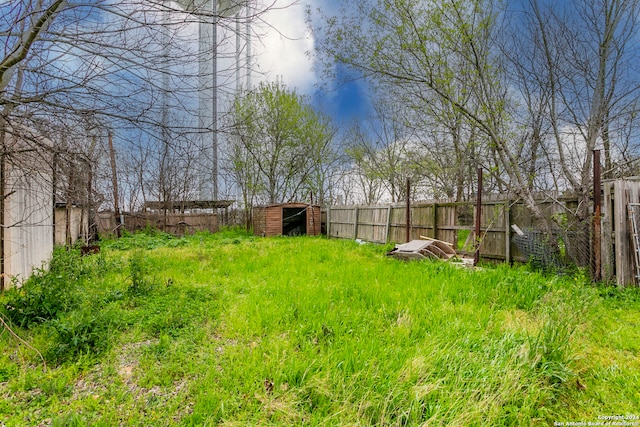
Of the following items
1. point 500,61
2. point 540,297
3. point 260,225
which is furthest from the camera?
point 260,225

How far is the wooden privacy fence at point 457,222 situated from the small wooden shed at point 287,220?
73.6 inches

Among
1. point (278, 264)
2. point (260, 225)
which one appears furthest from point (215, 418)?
point (260, 225)

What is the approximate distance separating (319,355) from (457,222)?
236 inches

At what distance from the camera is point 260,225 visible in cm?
1312

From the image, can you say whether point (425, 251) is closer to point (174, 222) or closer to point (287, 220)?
point (287, 220)

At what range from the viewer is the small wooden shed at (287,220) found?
12.6 metres

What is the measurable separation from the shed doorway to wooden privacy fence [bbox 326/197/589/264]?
2.11 m

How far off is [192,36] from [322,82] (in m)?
4.84

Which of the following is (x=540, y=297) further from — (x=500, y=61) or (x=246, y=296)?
(x=500, y=61)

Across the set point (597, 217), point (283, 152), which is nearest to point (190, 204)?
point (283, 152)

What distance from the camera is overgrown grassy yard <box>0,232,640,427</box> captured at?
5.81 ft

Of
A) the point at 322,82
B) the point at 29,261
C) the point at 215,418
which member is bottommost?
the point at 215,418

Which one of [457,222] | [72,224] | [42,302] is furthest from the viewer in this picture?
[72,224]

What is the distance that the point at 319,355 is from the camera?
232 centimetres
